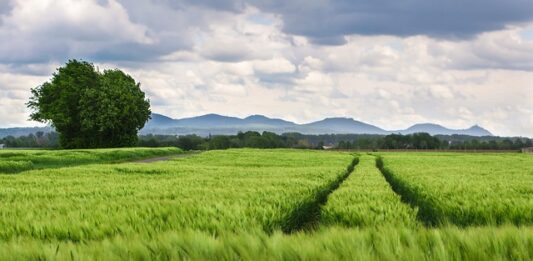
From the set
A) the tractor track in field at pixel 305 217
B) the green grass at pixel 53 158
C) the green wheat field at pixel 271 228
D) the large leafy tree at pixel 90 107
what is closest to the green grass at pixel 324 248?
the green wheat field at pixel 271 228

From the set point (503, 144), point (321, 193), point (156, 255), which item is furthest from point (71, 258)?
point (503, 144)

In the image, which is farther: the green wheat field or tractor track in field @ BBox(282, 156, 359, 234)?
tractor track in field @ BBox(282, 156, 359, 234)

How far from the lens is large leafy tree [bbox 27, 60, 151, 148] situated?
77.4 meters

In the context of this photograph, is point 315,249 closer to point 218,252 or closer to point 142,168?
point 218,252

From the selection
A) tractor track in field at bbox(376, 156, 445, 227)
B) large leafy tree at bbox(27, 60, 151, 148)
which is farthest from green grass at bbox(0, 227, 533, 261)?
large leafy tree at bbox(27, 60, 151, 148)

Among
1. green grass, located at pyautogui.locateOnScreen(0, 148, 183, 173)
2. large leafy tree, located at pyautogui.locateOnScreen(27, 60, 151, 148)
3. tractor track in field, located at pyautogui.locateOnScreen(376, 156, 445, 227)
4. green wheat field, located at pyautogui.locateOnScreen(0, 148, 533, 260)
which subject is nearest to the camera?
green wheat field, located at pyautogui.locateOnScreen(0, 148, 533, 260)

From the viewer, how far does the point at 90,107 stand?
77.5 metres

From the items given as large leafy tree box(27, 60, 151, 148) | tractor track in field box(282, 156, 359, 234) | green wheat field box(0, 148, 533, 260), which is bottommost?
tractor track in field box(282, 156, 359, 234)

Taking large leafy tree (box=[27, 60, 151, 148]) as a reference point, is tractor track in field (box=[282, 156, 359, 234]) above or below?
below

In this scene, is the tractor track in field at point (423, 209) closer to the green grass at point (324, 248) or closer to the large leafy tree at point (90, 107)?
the green grass at point (324, 248)

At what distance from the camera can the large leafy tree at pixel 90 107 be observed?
77375 mm

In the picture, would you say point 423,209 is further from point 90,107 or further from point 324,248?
point 90,107

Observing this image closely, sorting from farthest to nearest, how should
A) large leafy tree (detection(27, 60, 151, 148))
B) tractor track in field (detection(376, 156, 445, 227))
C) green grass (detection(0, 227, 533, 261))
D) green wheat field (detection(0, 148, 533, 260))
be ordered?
large leafy tree (detection(27, 60, 151, 148)) → tractor track in field (detection(376, 156, 445, 227)) → green wheat field (detection(0, 148, 533, 260)) → green grass (detection(0, 227, 533, 261))

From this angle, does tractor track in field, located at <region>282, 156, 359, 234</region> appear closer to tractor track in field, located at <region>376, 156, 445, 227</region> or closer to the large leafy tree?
tractor track in field, located at <region>376, 156, 445, 227</region>
